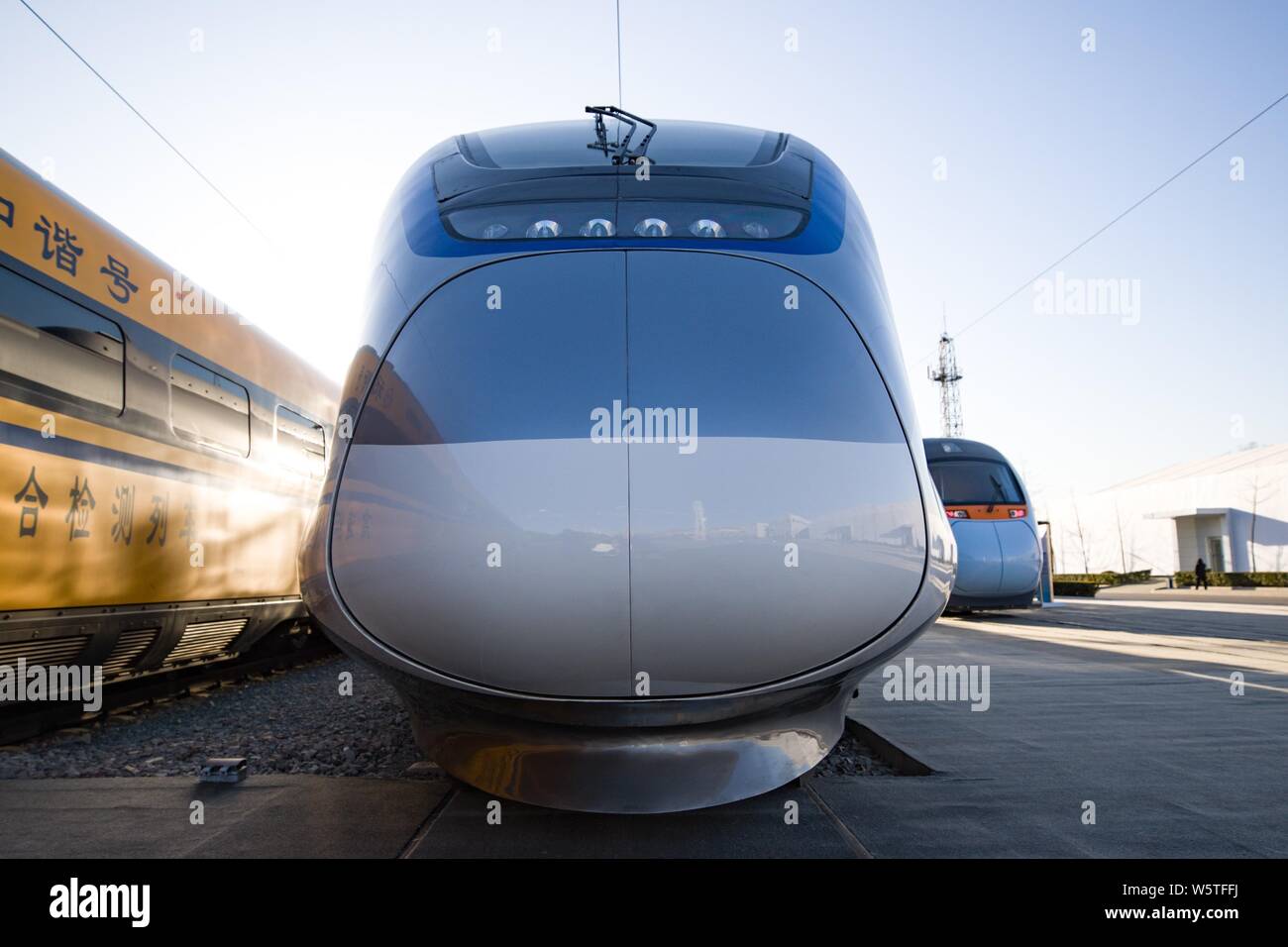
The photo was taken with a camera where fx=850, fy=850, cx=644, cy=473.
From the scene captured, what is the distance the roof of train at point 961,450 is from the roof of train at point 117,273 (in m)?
8.76

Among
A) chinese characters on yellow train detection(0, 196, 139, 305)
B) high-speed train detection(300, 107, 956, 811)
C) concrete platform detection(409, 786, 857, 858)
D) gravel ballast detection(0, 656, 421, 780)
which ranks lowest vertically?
gravel ballast detection(0, 656, 421, 780)

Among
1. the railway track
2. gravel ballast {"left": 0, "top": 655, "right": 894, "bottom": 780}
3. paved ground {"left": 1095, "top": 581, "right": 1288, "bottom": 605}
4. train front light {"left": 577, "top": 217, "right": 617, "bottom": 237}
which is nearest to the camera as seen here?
train front light {"left": 577, "top": 217, "right": 617, "bottom": 237}

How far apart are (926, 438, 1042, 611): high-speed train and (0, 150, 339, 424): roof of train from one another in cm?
864

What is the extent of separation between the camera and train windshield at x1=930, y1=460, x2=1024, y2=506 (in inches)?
464

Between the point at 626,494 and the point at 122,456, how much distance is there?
12.5 ft

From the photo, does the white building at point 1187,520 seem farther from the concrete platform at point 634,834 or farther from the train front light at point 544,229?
the train front light at point 544,229

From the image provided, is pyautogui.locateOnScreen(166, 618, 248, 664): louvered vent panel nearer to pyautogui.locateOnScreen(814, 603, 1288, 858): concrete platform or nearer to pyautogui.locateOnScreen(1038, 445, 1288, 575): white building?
pyautogui.locateOnScreen(814, 603, 1288, 858): concrete platform

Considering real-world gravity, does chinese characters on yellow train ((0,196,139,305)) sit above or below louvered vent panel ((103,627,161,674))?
above

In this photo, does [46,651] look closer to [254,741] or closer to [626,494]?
[254,741]

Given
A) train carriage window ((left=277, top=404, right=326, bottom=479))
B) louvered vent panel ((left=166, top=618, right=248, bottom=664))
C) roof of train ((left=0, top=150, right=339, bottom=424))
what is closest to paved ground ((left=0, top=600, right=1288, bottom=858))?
louvered vent panel ((left=166, top=618, right=248, bottom=664))

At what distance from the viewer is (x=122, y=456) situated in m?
4.43

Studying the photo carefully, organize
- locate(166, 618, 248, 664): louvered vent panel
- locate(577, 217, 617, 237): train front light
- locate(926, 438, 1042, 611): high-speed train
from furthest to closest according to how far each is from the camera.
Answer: locate(926, 438, 1042, 611): high-speed train, locate(166, 618, 248, 664): louvered vent panel, locate(577, 217, 617, 237): train front light
